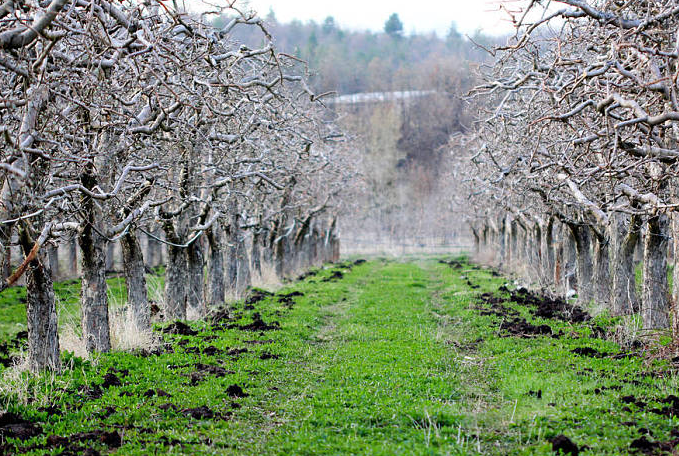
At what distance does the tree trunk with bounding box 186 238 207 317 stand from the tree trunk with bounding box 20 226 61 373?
7.77 metres

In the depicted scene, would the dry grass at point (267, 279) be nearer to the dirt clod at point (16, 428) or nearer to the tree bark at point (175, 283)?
the tree bark at point (175, 283)

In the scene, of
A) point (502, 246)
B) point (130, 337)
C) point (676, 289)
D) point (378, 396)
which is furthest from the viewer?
point (502, 246)

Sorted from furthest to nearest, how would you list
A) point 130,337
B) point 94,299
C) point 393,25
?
point 393,25 < point 130,337 < point 94,299

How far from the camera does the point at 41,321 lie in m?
8.30

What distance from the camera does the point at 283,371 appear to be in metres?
10.0

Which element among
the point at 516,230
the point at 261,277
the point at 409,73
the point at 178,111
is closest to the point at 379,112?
the point at 409,73

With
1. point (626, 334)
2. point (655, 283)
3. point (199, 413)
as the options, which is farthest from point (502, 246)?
point (199, 413)

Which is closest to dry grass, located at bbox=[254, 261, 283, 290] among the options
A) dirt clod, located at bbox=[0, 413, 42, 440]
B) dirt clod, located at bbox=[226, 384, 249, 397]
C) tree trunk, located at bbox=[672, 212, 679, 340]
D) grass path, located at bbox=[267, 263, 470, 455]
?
grass path, located at bbox=[267, 263, 470, 455]

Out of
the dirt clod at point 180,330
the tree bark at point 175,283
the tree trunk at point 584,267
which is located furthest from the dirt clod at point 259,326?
the tree trunk at point 584,267

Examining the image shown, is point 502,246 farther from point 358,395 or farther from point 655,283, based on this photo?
point 358,395

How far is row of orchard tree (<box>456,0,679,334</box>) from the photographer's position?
7.69m

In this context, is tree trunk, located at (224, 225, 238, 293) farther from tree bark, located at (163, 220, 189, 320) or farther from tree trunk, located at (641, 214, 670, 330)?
tree trunk, located at (641, 214, 670, 330)

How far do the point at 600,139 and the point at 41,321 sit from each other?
344 inches

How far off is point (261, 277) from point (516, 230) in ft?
51.1
